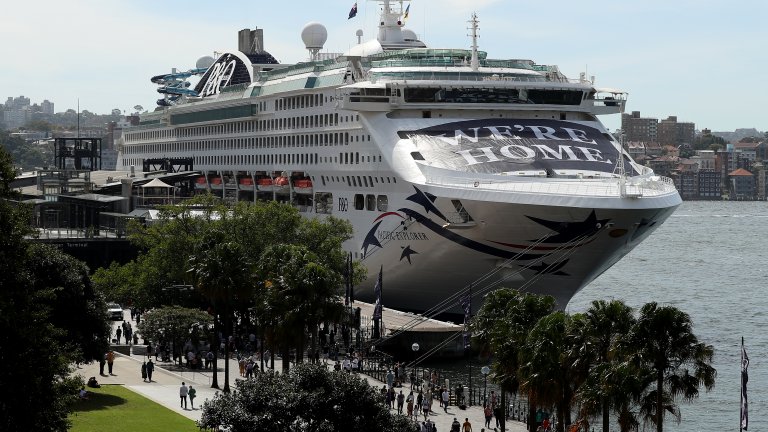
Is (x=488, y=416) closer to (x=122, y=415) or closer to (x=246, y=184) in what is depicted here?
(x=122, y=415)

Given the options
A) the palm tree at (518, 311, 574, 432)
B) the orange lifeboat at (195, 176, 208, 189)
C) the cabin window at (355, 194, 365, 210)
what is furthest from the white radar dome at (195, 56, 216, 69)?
the palm tree at (518, 311, 574, 432)

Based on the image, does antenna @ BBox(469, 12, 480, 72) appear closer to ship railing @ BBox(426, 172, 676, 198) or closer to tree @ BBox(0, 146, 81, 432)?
ship railing @ BBox(426, 172, 676, 198)

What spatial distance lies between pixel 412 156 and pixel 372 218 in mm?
5379

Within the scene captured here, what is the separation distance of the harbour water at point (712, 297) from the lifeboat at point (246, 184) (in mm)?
21753

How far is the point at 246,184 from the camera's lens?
302 feet

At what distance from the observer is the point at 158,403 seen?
48062 millimetres

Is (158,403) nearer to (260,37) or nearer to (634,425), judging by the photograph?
(634,425)

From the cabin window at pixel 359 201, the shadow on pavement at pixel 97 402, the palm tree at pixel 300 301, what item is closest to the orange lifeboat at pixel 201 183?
the cabin window at pixel 359 201

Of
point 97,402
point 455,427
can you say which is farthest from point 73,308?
point 455,427

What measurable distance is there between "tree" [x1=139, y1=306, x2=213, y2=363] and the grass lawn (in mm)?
8101

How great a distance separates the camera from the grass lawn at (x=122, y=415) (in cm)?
4350

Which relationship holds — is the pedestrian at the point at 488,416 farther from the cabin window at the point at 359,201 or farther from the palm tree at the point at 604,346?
the cabin window at the point at 359,201

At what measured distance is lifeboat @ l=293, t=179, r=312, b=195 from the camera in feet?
261

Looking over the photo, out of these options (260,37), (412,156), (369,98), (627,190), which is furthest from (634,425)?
(260,37)
